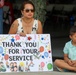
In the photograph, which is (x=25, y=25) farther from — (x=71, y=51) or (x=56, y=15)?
(x=56, y=15)

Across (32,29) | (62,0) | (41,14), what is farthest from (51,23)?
(32,29)

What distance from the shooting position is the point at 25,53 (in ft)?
18.7

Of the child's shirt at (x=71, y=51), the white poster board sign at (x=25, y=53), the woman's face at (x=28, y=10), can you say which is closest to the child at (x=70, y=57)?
the child's shirt at (x=71, y=51)

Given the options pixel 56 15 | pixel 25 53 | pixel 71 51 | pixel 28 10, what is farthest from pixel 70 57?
pixel 56 15

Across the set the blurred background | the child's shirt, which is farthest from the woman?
the blurred background

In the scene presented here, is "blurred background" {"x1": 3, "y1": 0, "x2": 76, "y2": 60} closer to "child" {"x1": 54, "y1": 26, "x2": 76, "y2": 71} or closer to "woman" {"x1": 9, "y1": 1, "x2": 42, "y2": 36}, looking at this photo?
"woman" {"x1": 9, "y1": 1, "x2": 42, "y2": 36}

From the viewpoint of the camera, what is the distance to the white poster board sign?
221 inches

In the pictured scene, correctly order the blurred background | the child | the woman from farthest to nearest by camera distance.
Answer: the blurred background, the woman, the child

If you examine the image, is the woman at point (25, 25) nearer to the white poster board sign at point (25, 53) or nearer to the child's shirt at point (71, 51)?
the white poster board sign at point (25, 53)

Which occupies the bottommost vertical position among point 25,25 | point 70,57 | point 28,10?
point 70,57

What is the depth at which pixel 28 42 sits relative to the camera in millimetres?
5699

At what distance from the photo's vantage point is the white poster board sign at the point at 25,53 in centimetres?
562

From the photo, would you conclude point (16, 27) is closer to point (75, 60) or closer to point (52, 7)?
point (75, 60)

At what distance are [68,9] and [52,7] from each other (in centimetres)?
108
